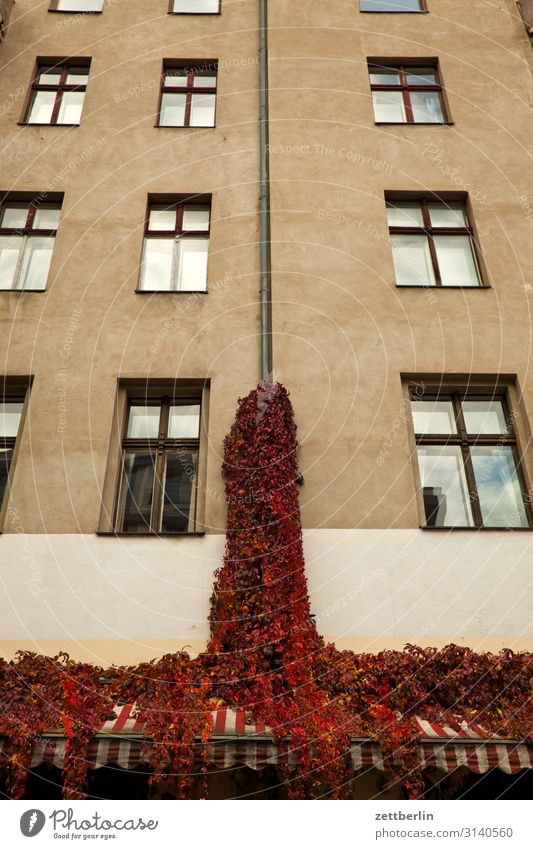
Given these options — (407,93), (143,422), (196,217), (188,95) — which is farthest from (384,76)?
(143,422)

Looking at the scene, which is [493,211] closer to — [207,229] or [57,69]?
[207,229]

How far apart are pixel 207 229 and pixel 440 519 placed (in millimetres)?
7166

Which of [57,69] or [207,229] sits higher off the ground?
[57,69]

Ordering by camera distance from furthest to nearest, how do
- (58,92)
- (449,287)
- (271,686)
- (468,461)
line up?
1. (58,92)
2. (449,287)
3. (468,461)
4. (271,686)

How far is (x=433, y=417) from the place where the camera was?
10.6 m

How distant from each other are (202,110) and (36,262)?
5.34m

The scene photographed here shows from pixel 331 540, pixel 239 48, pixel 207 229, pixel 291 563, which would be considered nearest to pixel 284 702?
pixel 291 563

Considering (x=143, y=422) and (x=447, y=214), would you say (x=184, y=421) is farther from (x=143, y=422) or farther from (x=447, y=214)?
(x=447, y=214)

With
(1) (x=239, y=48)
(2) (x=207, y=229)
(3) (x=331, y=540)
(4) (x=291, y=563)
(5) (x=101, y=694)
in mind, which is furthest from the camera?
(1) (x=239, y=48)

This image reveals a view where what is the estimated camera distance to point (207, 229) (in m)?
12.9

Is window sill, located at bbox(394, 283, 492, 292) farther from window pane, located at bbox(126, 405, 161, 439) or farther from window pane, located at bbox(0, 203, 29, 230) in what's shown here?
window pane, located at bbox(0, 203, 29, 230)

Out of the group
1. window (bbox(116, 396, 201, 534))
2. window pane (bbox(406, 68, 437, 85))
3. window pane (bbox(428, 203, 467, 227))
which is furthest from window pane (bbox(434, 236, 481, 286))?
window (bbox(116, 396, 201, 534))

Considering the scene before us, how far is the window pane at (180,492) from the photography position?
9734mm

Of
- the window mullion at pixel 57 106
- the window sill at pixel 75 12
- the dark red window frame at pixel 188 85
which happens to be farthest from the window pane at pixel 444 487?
the window sill at pixel 75 12
